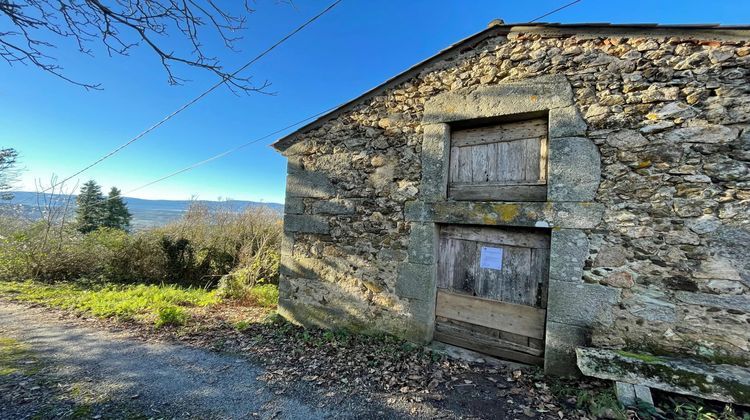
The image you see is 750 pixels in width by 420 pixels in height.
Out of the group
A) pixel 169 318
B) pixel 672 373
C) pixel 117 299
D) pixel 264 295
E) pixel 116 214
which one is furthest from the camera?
pixel 116 214

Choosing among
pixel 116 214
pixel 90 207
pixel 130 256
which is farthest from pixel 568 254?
pixel 116 214

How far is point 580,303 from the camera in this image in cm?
299

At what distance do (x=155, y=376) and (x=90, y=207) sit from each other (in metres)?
16.8

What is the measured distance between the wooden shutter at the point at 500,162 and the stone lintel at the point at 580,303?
3.26 ft

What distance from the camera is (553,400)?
2.72 metres

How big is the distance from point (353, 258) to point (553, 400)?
276cm

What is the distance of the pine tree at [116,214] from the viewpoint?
51.0 feet

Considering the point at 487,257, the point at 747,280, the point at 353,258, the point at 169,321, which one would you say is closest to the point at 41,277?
the point at 169,321

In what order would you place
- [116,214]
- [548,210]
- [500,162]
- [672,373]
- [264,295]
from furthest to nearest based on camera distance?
[116,214]
[264,295]
[500,162]
[548,210]
[672,373]

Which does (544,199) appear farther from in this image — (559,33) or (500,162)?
(559,33)

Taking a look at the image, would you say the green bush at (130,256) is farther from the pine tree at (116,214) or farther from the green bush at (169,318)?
the pine tree at (116,214)

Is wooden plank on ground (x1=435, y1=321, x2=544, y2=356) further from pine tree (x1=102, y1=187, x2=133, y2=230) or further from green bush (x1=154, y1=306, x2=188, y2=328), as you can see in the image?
pine tree (x1=102, y1=187, x2=133, y2=230)

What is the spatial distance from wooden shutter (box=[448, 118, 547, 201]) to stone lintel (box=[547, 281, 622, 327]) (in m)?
0.99

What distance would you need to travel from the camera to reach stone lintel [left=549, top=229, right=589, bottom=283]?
3.01 meters
